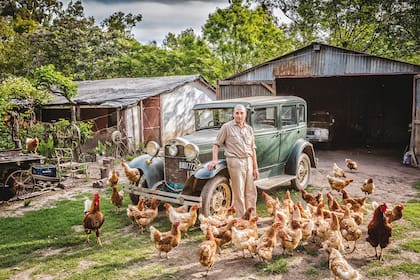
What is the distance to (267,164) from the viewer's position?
7.48 metres

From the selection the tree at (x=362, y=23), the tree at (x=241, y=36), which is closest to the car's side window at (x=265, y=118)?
the tree at (x=362, y=23)

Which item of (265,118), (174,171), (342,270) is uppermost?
(265,118)

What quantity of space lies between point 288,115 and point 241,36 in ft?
66.4

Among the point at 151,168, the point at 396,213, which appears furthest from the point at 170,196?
the point at 396,213

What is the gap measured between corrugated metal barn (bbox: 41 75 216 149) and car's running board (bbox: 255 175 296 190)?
9181 millimetres

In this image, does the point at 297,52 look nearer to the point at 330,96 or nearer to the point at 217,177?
the point at 330,96

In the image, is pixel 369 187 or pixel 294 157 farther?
pixel 294 157

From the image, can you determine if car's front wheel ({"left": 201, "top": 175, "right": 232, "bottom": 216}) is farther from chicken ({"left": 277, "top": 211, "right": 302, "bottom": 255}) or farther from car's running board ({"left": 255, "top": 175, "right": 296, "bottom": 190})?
chicken ({"left": 277, "top": 211, "right": 302, "bottom": 255})

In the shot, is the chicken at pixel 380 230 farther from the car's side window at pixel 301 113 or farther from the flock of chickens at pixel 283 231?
the car's side window at pixel 301 113

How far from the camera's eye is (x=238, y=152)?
575 centimetres

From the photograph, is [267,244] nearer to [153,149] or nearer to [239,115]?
[239,115]

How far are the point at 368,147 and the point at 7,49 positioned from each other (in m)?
24.3

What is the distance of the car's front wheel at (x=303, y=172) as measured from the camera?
8297 millimetres

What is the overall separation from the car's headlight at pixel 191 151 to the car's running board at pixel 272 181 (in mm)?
1473
